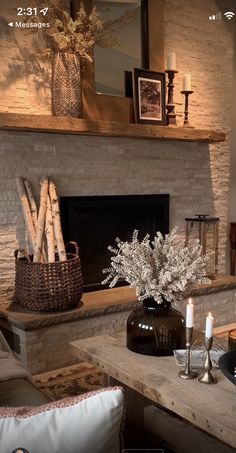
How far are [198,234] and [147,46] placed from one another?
1651 mm

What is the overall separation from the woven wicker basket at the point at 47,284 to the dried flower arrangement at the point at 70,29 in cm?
140

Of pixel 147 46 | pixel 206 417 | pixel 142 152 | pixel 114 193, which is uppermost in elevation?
pixel 147 46

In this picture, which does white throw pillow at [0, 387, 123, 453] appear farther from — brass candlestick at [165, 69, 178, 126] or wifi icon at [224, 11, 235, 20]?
wifi icon at [224, 11, 235, 20]

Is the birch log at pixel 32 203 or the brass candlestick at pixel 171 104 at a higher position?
the brass candlestick at pixel 171 104

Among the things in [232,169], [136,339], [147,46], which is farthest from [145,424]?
[232,169]

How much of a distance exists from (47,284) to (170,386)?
1.36 m

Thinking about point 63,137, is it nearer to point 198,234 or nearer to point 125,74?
point 125,74

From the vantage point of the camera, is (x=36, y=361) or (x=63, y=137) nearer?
(x=36, y=361)

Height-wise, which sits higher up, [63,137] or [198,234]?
[63,137]

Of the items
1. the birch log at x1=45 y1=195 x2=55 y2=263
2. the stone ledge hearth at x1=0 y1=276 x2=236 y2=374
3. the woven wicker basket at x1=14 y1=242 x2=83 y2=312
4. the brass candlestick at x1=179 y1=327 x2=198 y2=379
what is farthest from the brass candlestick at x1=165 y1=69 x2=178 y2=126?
the brass candlestick at x1=179 y1=327 x2=198 y2=379

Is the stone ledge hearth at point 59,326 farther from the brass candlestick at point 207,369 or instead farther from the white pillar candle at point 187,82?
the white pillar candle at point 187,82

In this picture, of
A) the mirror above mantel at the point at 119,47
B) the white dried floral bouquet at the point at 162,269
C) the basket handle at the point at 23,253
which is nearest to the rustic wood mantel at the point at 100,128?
the mirror above mantel at the point at 119,47

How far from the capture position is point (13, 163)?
120 inches

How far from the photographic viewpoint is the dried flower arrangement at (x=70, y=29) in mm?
2971
